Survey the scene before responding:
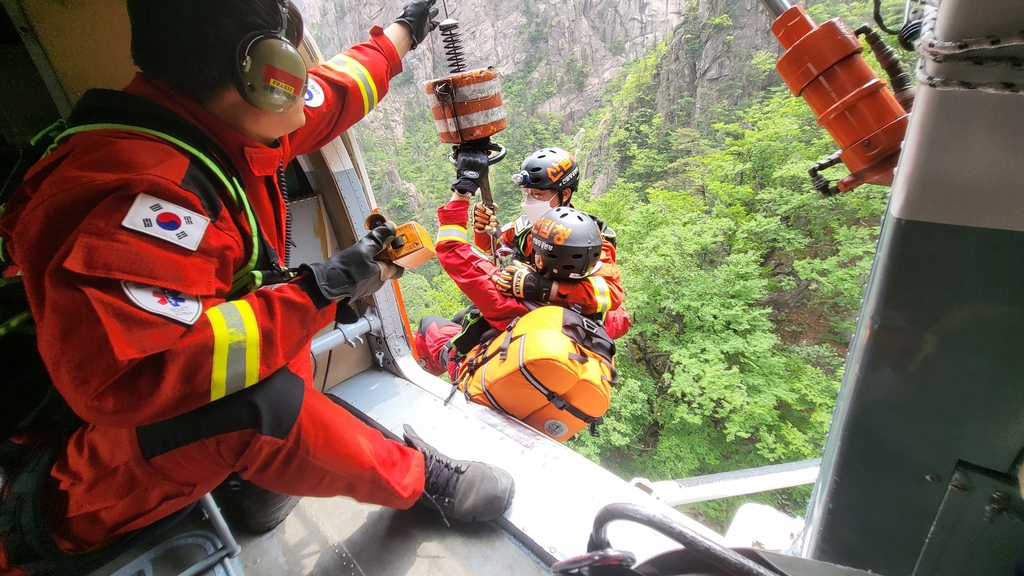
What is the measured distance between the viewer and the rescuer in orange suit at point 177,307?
981mm

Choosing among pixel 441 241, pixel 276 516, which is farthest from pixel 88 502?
pixel 441 241

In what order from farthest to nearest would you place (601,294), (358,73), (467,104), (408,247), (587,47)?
1. (587,47)
2. (601,294)
3. (467,104)
4. (358,73)
5. (408,247)

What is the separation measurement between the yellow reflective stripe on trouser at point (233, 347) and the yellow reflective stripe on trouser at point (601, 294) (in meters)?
2.20

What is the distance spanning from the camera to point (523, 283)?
3039 millimetres

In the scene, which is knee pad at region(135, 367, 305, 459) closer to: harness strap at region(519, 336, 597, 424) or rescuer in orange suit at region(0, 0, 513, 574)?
rescuer in orange suit at region(0, 0, 513, 574)

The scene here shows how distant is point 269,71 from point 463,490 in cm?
176

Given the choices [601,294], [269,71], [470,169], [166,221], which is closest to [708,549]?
[166,221]

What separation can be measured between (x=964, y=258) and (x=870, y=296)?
16cm

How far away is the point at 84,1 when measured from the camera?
1.56 meters

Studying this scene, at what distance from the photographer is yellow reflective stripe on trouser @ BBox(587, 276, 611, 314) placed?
2.94 meters

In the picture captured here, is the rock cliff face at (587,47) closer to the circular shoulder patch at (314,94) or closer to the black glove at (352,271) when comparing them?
the circular shoulder patch at (314,94)

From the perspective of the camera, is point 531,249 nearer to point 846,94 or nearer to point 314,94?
point 314,94

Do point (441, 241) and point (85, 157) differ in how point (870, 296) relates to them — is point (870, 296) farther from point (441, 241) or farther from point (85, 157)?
point (441, 241)

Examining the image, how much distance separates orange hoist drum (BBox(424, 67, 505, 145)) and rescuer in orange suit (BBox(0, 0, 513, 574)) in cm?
87
